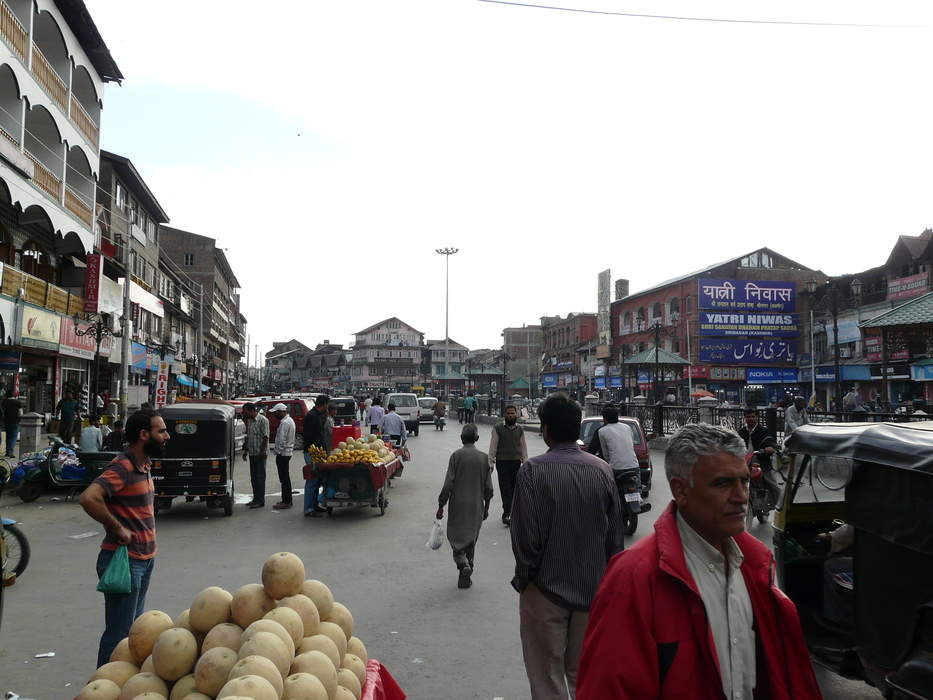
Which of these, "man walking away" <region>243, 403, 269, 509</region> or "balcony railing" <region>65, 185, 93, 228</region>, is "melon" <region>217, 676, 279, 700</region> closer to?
"man walking away" <region>243, 403, 269, 509</region>

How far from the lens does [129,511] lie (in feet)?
14.5

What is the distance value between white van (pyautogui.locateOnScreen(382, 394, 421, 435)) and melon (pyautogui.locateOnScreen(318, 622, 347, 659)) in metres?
28.5

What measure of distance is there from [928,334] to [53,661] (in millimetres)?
19946

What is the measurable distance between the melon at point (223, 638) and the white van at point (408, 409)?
28807mm

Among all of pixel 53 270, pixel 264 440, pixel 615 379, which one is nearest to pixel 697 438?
pixel 264 440

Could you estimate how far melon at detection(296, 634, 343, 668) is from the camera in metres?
3.27

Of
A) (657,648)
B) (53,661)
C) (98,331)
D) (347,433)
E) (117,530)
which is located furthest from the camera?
(98,331)

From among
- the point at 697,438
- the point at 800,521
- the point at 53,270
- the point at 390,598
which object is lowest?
the point at 390,598

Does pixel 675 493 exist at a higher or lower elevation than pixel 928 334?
lower

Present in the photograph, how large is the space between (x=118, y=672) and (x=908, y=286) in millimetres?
42110

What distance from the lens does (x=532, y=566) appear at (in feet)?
12.0

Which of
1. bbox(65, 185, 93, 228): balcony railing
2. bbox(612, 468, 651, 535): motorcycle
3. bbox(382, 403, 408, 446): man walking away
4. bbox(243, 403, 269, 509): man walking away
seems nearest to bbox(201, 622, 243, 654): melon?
bbox(612, 468, 651, 535): motorcycle

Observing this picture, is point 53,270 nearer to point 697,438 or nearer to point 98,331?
point 98,331

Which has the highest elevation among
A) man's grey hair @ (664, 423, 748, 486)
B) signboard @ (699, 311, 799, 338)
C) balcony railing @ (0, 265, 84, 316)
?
signboard @ (699, 311, 799, 338)
